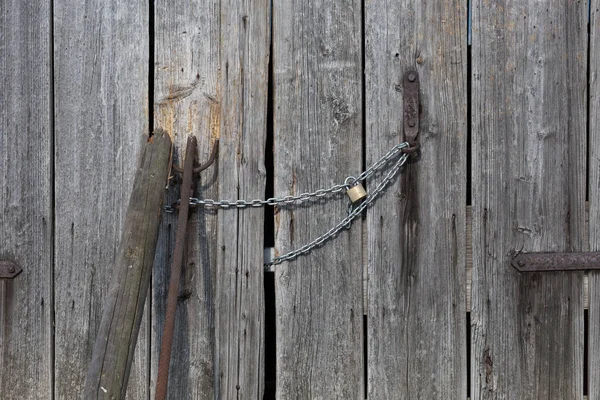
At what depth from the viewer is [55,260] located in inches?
80.0

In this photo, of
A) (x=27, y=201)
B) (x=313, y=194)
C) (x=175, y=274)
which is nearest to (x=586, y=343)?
(x=313, y=194)

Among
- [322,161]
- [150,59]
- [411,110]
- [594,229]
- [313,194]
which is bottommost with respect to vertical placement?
[594,229]

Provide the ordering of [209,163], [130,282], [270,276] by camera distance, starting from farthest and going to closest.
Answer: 1. [270,276]
2. [209,163]
3. [130,282]

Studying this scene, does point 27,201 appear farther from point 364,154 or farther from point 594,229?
point 594,229

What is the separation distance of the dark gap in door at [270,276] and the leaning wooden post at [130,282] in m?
0.35

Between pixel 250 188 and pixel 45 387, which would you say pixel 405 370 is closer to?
pixel 250 188

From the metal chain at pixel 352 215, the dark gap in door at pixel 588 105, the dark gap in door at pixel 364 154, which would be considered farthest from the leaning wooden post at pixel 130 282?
the dark gap in door at pixel 588 105

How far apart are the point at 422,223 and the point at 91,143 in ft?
3.48

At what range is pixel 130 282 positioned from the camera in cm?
170

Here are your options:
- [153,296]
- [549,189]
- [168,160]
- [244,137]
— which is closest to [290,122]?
[244,137]

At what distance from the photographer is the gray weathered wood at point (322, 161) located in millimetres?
2025

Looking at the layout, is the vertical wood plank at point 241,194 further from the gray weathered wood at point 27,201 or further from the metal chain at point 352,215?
the gray weathered wood at point 27,201

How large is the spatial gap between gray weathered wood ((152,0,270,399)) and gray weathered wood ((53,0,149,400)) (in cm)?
9

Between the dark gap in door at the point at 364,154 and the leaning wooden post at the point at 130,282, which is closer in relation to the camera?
the leaning wooden post at the point at 130,282
